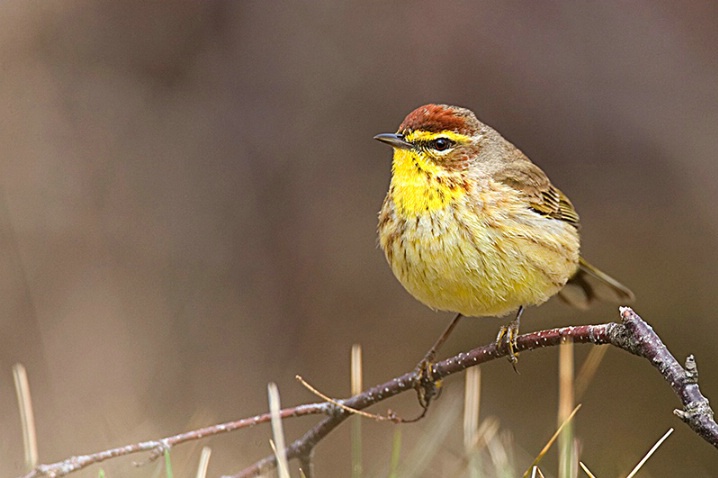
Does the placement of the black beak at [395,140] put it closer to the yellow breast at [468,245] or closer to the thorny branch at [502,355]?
the yellow breast at [468,245]

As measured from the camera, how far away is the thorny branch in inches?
66.4

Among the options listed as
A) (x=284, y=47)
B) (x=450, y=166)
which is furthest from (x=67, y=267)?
(x=450, y=166)

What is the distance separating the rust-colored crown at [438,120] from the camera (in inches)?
141

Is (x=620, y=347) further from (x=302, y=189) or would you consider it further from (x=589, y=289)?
(x=302, y=189)

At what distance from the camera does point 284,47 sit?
7.29 meters

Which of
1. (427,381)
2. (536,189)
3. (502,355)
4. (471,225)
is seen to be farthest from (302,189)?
(502,355)

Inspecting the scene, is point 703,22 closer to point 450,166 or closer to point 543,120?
point 543,120

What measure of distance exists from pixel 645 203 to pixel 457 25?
202cm

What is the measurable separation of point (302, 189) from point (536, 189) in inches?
150

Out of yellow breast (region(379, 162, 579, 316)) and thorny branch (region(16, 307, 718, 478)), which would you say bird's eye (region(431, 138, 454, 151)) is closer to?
yellow breast (region(379, 162, 579, 316))

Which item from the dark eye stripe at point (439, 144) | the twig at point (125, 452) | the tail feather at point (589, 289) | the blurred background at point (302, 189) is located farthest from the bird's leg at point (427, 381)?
the blurred background at point (302, 189)

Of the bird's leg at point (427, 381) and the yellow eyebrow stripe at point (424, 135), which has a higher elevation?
the yellow eyebrow stripe at point (424, 135)

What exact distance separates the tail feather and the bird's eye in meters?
0.85

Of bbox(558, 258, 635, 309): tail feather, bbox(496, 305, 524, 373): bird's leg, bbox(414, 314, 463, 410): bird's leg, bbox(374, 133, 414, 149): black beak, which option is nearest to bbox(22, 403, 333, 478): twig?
bbox(414, 314, 463, 410): bird's leg
